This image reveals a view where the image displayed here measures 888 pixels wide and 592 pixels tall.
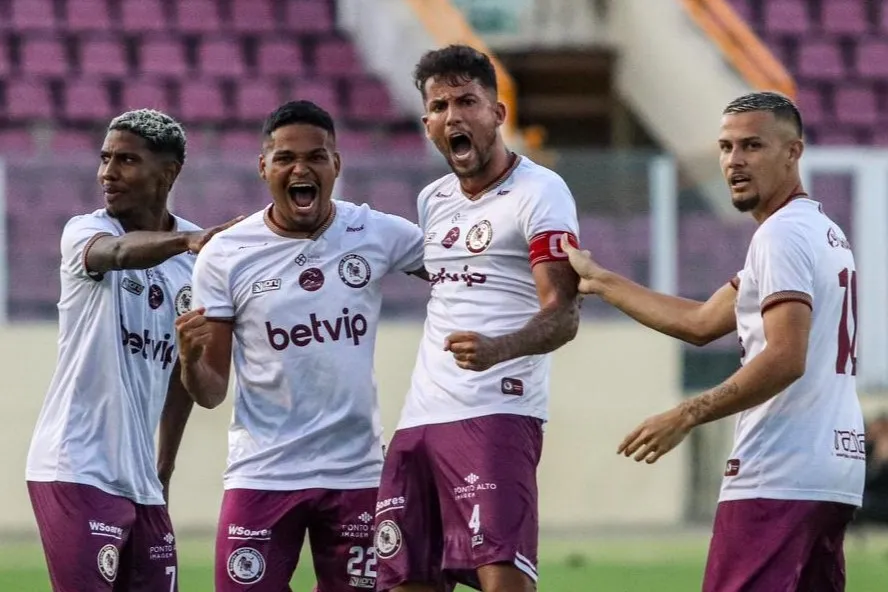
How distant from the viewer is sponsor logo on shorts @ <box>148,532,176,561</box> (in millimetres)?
6480

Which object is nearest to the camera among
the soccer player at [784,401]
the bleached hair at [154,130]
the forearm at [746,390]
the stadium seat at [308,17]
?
the forearm at [746,390]

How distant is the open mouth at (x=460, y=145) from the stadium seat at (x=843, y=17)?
13.6 meters

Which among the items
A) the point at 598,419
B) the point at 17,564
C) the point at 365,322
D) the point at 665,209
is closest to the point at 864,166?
the point at 665,209

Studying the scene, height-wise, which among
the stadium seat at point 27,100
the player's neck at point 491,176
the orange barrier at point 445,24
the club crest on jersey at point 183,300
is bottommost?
the club crest on jersey at point 183,300

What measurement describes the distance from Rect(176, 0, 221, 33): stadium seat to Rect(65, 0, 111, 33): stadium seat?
2.34 feet

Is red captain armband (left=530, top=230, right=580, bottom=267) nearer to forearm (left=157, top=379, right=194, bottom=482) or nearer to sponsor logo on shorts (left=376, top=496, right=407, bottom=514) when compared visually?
sponsor logo on shorts (left=376, top=496, right=407, bottom=514)

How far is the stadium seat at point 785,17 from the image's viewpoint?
62.2 ft

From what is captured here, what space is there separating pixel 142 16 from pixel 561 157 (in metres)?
5.26

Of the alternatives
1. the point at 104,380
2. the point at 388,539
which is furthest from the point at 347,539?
the point at 104,380

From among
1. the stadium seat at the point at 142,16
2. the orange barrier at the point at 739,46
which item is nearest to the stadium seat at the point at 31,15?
the stadium seat at the point at 142,16

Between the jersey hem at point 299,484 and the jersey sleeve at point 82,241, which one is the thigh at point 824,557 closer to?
the jersey hem at point 299,484

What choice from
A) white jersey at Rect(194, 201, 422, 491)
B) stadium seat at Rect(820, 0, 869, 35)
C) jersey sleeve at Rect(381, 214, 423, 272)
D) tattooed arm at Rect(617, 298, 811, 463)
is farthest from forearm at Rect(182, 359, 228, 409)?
stadium seat at Rect(820, 0, 869, 35)

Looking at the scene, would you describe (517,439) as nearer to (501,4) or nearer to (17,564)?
(17,564)

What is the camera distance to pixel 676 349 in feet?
49.0
